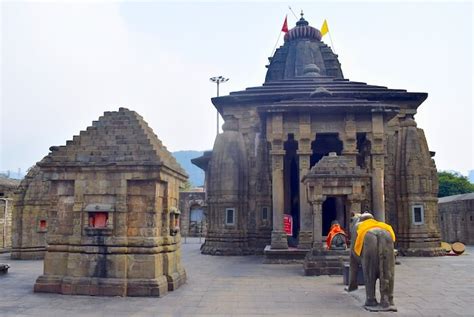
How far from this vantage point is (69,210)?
1059 cm

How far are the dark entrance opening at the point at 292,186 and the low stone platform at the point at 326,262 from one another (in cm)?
738

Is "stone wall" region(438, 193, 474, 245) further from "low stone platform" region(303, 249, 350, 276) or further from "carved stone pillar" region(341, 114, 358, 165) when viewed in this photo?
"low stone platform" region(303, 249, 350, 276)

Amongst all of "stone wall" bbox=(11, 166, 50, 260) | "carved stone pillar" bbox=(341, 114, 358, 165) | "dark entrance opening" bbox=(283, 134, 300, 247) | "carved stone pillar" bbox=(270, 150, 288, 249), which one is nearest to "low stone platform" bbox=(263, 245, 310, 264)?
"carved stone pillar" bbox=(270, 150, 288, 249)

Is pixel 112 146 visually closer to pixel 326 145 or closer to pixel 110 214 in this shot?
pixel 110 214

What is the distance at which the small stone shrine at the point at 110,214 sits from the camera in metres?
10.0

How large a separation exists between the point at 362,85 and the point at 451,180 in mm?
36036

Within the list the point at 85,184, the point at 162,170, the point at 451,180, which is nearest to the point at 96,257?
the point at 85,184

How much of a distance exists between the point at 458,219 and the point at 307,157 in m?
18.1

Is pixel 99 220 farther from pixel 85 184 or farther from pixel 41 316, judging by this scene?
Result: pixel 41 316

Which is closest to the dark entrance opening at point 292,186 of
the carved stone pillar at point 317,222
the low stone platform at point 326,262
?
the carved stone pillar at point 317,222

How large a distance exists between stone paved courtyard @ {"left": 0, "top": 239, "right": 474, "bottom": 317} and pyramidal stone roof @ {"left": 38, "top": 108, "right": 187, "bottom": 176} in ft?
10.2

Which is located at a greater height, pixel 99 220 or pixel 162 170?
pixel 162 170

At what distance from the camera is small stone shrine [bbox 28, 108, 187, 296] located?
10000mm

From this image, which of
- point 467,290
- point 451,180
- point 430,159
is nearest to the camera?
point 467,290
